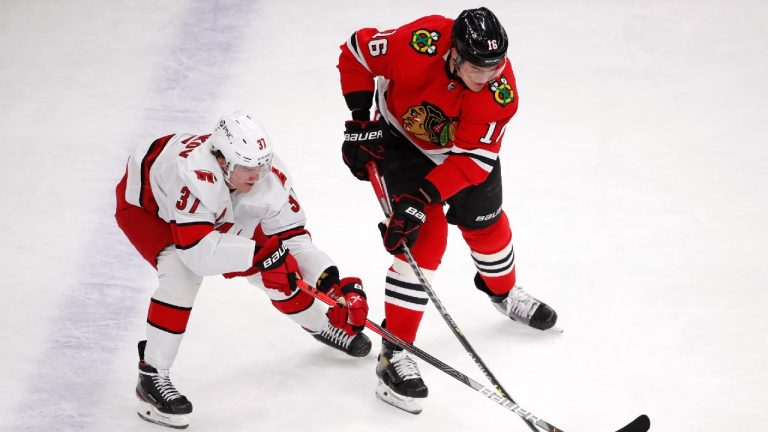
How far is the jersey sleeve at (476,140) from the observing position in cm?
334

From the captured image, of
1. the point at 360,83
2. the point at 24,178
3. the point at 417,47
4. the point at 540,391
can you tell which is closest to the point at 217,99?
the point at 24,178

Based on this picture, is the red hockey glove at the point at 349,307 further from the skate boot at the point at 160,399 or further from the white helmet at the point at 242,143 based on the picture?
the skate boot at the point at 160,399

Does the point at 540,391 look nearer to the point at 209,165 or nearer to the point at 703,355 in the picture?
the point at 703,355

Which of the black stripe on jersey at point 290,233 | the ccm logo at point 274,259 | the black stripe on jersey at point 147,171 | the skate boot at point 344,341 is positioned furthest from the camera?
the skate boot at point 344,341

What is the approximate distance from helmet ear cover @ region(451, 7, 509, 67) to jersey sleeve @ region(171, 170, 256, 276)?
900 millimetres

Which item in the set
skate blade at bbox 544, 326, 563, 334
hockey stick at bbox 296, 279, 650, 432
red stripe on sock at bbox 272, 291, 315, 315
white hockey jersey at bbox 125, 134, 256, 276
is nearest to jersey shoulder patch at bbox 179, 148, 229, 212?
white hockey jersey at bbox 125, 134, 256, 276

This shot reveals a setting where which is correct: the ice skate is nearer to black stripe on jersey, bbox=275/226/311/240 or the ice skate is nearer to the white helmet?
black stripe on jersey, bbox=275/226/311/240

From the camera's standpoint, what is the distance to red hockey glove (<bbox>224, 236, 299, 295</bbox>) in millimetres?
3297

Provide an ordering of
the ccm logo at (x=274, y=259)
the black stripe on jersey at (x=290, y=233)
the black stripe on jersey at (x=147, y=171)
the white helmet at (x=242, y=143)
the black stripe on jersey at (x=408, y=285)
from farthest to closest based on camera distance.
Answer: the black stripe on jersey at (x=408, y=285) → the black stripe on jersey at (x=290, y=233) → the black stripe on jersey at (x=147, y=171) → the ccm logo at (x=274, y=259) → the white helmet at (x=242, y=143)

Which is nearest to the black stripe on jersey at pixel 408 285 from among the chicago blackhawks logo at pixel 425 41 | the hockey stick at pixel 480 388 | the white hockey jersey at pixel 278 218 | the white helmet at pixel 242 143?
the hockey stick at pixel 480 388

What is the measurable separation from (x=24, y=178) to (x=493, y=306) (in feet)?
7.17

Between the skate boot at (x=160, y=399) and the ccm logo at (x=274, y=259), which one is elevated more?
the ccm logo at (x=274, y=259)

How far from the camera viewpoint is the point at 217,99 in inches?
202

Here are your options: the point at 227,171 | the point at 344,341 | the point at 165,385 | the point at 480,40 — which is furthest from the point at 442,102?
the point at 165,385
